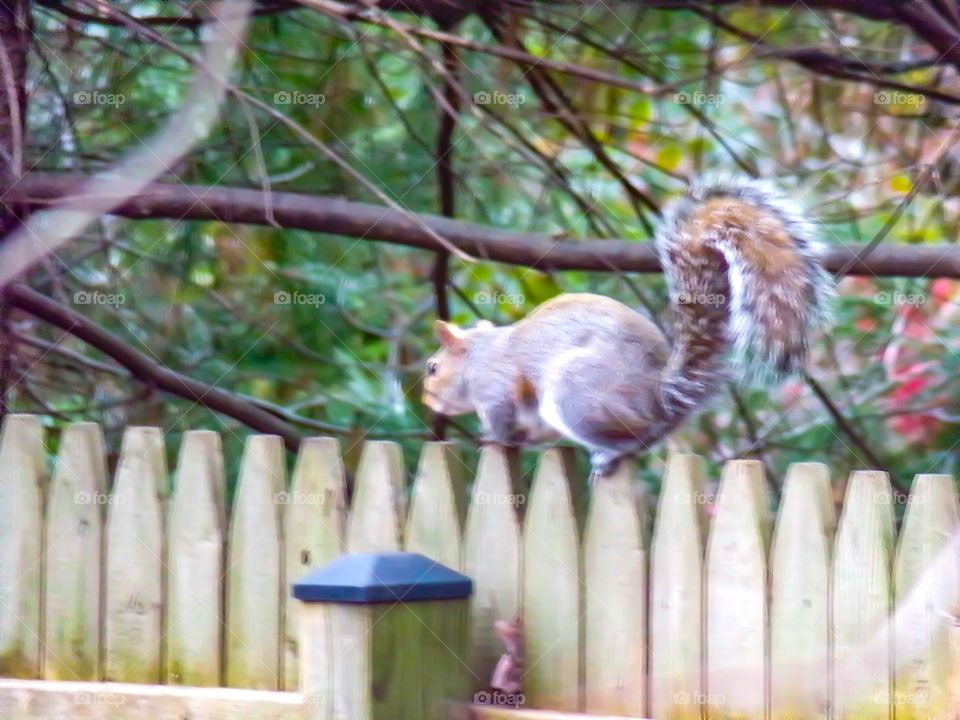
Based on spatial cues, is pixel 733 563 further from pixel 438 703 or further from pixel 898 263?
pixel 898 263

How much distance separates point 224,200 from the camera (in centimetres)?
225

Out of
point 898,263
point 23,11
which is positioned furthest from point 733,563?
point 23,11

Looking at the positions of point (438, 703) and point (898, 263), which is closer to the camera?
point (438, 703)

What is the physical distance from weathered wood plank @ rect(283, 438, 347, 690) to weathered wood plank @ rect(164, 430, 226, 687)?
0.33ft

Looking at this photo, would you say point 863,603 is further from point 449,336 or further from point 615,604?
point 449,336

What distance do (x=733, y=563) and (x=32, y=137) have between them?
1860 mm

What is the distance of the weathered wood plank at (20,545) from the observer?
1.74 metres
